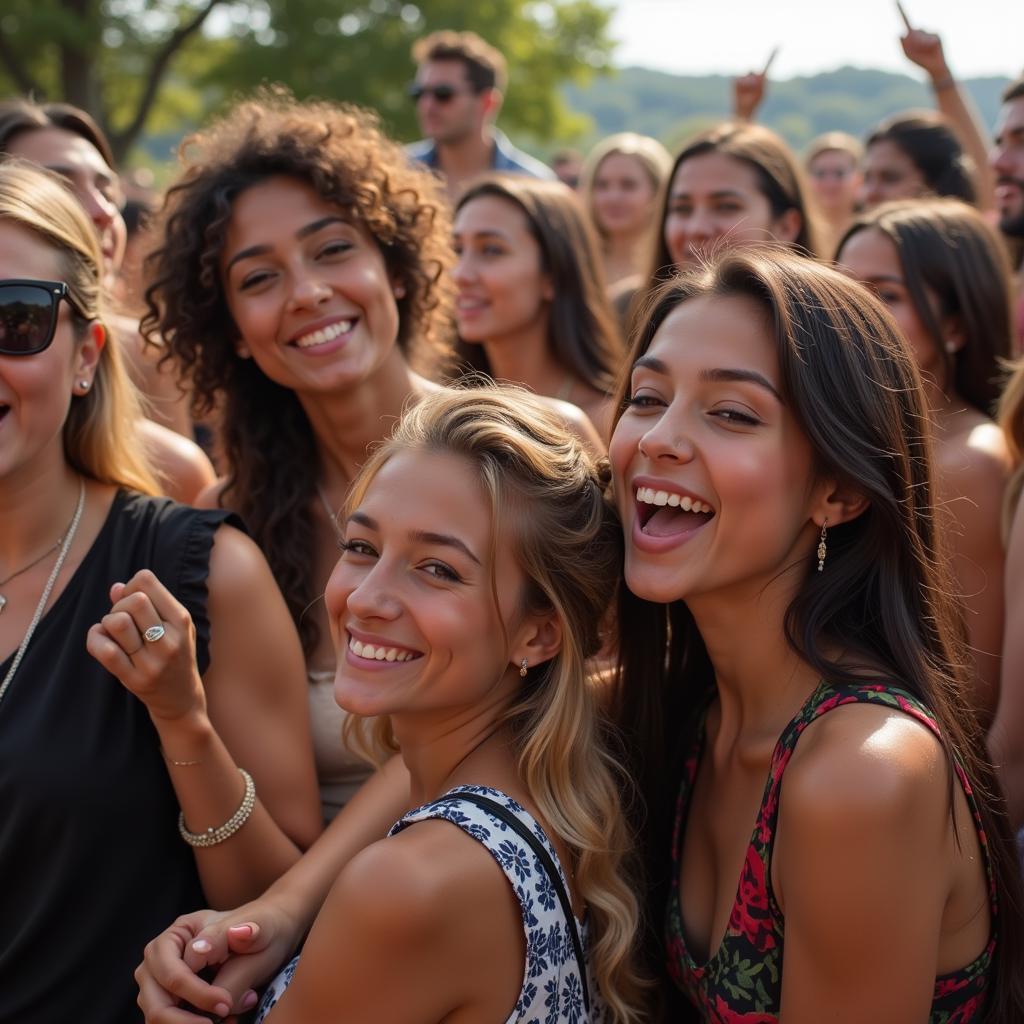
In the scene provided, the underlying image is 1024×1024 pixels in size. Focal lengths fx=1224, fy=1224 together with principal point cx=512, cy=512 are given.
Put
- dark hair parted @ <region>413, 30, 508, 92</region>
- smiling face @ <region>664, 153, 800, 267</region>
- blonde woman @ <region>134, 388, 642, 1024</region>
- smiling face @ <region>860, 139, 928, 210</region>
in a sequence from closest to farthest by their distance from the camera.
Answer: blonde woman @ <region>134, 388, 642, 1024</region>, smiling face @ <region>664, 153, 800, 267</region>, smiling face @ <region>860, 139, 928, 210</region>, dark hair parted @ <region>413, 30, 508, 92</region>

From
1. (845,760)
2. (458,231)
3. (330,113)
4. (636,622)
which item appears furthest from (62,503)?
(458,231)

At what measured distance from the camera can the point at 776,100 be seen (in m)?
95.9

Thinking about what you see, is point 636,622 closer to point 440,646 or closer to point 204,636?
point 440,646

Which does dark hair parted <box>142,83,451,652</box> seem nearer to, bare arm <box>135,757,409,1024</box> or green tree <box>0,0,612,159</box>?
bare arm <box>135,757,409,1024</box>

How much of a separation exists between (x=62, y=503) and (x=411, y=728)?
98cm

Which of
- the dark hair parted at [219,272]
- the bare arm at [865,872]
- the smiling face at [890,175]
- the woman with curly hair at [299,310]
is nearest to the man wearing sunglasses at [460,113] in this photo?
the smiling face at [890,175]

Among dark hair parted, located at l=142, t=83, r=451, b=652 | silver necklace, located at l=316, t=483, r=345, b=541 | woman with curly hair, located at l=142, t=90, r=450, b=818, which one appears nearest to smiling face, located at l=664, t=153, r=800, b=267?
dark hair parted, located at l=142, t=83, r=451, b=652

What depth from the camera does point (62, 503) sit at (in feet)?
8.92

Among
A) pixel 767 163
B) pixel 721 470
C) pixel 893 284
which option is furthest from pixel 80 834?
pixel 767 163

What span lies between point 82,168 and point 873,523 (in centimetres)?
322

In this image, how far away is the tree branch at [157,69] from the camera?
23641mm

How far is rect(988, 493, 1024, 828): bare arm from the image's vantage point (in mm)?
2686

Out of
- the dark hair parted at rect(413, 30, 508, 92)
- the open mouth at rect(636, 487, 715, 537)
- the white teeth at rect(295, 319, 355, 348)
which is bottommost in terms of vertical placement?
the open mouth at rect(636, 487, 715, 537)

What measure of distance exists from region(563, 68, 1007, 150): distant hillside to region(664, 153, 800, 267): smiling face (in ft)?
231
